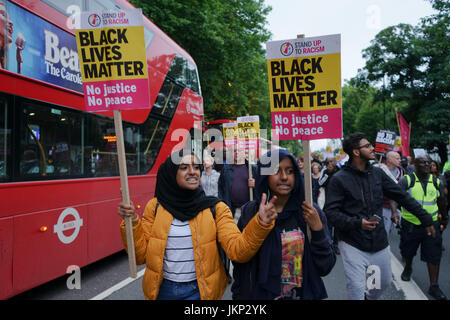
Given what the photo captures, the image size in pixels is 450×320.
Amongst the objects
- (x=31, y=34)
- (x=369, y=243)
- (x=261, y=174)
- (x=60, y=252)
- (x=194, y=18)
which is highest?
(x=194, y=18)

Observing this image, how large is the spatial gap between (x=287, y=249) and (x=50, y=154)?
11.2 feet

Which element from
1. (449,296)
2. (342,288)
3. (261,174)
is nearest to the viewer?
(261,174)

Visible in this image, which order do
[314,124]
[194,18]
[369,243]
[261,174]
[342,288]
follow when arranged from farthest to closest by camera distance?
[194,18] < [342,288] < [369,243] < [314,124] < [261,174]

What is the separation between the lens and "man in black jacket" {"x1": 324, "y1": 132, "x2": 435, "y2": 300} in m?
3.17

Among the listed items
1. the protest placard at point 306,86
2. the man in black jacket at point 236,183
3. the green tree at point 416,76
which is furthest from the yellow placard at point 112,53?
the green tree at point 416,76

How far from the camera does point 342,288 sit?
4.63 meters

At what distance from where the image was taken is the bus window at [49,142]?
400cm

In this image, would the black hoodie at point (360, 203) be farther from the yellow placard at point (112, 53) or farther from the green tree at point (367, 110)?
the green tree at point (367, 110)

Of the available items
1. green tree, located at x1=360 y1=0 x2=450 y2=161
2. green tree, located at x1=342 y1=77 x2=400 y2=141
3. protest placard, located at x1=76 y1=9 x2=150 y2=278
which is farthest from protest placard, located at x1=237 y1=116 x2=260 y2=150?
green tree, located at x1=342 y1=77 x2=400 y2=141

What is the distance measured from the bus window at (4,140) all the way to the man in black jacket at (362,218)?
3.39 metres

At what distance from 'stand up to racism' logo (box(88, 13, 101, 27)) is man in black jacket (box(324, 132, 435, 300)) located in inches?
103

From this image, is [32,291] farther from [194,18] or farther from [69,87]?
[194,18]

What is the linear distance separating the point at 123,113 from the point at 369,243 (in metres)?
4.23
